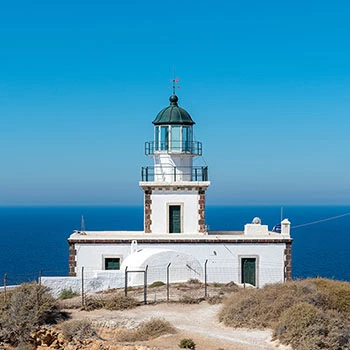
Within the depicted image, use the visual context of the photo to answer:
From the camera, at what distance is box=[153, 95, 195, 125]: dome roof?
86.4 ft

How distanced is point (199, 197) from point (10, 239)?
2833 inches

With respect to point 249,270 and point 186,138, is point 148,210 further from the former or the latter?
point 249,270

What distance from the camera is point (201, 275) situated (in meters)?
23.3

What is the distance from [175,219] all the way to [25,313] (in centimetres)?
1017

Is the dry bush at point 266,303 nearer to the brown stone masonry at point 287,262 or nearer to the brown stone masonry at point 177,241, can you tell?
the brown stone masonry at point 177,241

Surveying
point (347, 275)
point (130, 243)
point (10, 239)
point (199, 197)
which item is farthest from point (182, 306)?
point (10, 239)

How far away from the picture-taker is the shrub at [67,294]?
68.3 feet

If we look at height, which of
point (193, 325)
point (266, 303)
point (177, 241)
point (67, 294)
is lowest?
point (67, 294)

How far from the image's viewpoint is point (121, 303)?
18.0m

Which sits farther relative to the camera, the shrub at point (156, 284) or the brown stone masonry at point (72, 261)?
the brown stone masonry at point (72, 261)

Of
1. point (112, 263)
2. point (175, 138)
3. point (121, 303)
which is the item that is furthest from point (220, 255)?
point (121, 303)

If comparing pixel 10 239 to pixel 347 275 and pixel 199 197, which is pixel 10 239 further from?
pixel 199 197

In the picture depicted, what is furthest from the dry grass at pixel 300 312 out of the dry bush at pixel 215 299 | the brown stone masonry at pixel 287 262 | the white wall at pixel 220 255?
the brown stone masonry at pixel 287 262

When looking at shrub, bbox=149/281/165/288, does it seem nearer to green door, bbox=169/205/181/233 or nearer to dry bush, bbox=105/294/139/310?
dry bush, bbox=105/294/139/310
